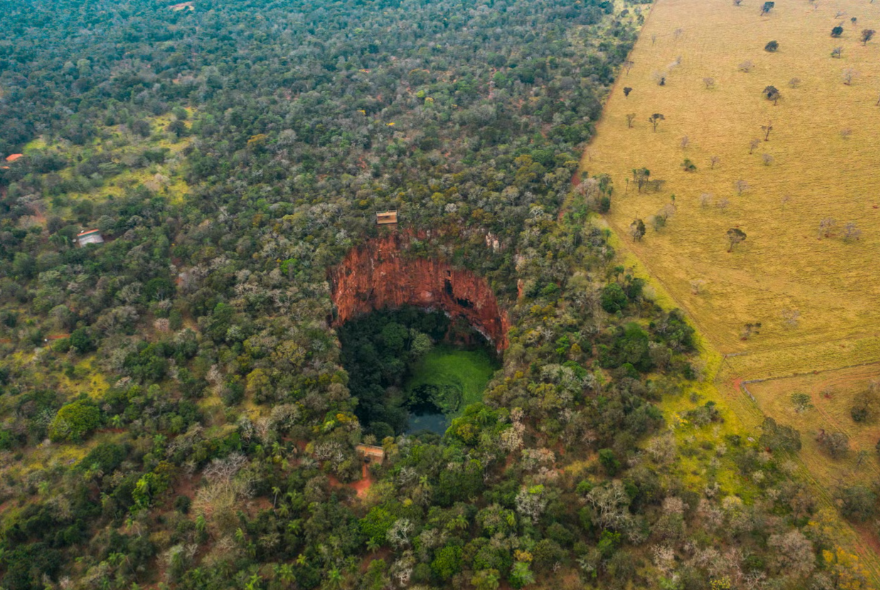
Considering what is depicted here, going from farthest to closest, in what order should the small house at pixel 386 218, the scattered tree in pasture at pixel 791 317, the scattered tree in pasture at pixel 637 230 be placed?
the small house at pixel 386 218, the scattered tree in pasture at pixel 637 230, the scattered tree in pasture at pixel 791 317

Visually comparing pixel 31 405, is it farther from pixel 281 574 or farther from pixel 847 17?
pixel 847 17

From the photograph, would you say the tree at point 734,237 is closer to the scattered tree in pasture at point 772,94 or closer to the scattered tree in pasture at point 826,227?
the scattered tree in pasture at point 826,227

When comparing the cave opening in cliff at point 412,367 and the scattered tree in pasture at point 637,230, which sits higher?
the scattered tree in pasture at point 637,230

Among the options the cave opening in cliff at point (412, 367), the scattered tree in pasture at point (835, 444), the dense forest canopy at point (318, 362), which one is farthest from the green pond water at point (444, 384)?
the scattered tree in pasture at point (835, 444)

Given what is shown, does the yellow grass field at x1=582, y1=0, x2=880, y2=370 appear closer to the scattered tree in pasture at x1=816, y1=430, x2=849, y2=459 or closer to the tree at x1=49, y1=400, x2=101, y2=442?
the scattered tree in pasture at x1=816, y1=430, x2=849, y2=459

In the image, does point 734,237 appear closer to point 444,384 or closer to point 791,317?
point 791,317

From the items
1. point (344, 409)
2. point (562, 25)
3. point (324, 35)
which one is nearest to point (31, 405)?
point (344, 409)

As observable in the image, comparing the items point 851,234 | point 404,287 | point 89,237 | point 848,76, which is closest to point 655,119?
point 851,234
